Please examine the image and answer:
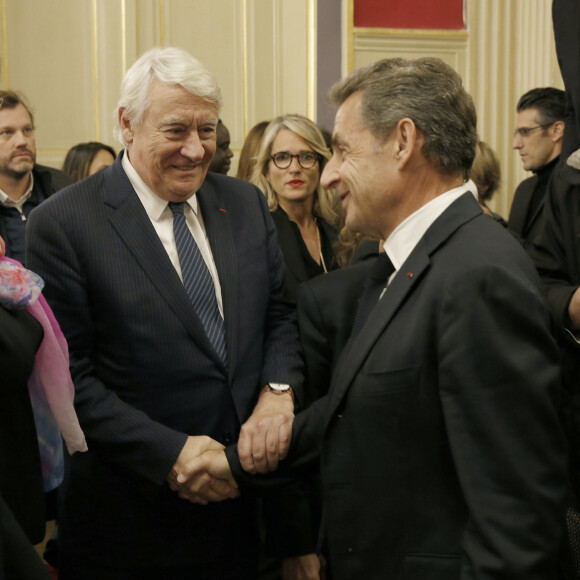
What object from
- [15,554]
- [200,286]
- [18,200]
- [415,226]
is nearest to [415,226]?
[415,226]

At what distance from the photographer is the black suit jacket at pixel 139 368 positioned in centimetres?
183

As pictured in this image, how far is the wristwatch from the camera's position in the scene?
198 cm

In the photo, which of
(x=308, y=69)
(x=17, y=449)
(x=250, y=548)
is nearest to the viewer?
(x=17, y=449)

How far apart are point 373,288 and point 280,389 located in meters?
0.45

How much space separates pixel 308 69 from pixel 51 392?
4398mm

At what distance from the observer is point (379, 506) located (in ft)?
4.75

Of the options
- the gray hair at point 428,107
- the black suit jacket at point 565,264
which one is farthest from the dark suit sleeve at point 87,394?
the black suit jacket at point 565,264

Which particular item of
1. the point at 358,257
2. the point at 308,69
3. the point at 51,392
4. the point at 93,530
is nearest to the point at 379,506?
the point at 51,392

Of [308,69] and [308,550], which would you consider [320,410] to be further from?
[308,69]

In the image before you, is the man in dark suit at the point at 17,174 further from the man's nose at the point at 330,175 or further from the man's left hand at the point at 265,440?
the man's nose at the point at 330,175

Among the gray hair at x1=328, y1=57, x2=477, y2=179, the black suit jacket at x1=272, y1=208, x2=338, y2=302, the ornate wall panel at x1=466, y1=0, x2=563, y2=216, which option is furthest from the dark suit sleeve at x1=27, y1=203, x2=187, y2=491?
the ornate wall panel at x1=466, y1=0, x2=563, y2=216

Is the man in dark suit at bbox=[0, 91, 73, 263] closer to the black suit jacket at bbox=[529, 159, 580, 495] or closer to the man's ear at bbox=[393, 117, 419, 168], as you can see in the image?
the black suit jacket at bbox=[529, 159, 580, 495]

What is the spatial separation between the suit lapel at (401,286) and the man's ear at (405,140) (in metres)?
0.13

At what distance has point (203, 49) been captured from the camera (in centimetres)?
564
